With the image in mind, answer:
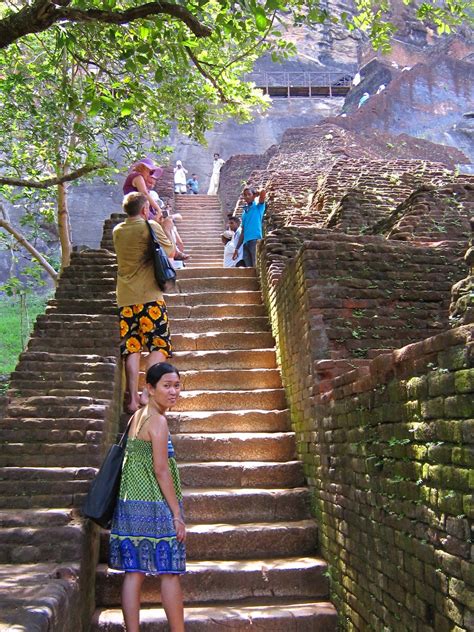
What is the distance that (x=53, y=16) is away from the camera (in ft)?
14.0

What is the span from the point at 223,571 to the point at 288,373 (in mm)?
1916

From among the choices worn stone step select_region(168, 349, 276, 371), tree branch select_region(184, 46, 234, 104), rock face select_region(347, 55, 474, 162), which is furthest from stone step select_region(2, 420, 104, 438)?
rock face select_region(347, 55, 474, 162)

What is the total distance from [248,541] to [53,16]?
3.64 meters

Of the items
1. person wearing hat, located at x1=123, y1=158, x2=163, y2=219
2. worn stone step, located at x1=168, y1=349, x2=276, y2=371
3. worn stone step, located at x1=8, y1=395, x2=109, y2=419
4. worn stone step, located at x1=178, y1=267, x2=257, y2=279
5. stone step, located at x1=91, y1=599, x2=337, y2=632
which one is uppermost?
person wearing hat, located at x1=123, y1=158, x2=163, y2=219

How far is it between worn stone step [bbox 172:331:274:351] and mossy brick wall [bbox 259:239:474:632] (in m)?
1.84

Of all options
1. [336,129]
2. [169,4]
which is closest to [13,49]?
[169,4]

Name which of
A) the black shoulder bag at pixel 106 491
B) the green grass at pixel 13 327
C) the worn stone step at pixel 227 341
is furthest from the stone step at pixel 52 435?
the green grass at pixel 13 327

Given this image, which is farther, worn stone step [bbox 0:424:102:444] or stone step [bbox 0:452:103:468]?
worn stone step [bbox 0:424:102:444]

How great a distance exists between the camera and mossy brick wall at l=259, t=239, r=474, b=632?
226cm

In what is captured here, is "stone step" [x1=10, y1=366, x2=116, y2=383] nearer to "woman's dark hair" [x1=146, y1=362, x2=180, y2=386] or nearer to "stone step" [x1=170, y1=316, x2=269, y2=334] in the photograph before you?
"stone step" [x1=170, y1=316, x2=269, y2=334]

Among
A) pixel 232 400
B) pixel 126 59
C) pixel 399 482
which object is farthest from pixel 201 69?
pixel 399 482

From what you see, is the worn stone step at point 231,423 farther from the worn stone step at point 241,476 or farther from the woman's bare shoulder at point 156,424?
the woman's bare shoulder at point 156,424

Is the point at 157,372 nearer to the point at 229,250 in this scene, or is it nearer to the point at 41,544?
the point at 41,544

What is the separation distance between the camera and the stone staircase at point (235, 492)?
3768mm
